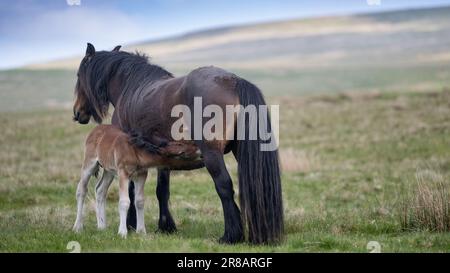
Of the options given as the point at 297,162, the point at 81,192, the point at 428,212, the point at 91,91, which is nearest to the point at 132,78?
the point at 91,91

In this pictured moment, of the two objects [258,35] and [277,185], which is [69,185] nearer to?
[277,185]

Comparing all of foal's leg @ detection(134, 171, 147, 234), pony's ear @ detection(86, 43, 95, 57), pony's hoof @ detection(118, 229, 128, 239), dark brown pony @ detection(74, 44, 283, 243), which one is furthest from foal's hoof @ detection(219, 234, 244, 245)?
pony's ear @ detection(86, 43, 95, 57)

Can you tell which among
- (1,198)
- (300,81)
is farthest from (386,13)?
(1,198)

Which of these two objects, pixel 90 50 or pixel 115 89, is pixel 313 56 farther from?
pixel 115 89

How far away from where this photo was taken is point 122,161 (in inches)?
361

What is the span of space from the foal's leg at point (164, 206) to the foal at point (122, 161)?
642 mm

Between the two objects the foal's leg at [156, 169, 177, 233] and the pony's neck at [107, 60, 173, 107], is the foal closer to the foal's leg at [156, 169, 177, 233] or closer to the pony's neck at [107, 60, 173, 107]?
the foal's leg at [156, 169, 177, 233]

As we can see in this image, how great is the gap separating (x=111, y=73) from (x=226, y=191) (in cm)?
359

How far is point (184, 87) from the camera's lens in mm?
8883

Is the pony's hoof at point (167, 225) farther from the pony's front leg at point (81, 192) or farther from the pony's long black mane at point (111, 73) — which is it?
the pony's long black mane at point (111, 73)

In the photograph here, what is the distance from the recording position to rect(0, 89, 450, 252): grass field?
8625mm

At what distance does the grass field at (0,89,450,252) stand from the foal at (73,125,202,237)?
0.43m

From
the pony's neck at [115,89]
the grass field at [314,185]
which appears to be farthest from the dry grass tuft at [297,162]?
the pony's neck at [115,89]

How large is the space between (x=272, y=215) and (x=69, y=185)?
25.7 feet
